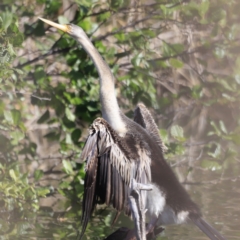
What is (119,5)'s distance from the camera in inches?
242

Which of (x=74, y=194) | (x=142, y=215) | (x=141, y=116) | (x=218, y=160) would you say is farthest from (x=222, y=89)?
(x=142, y=215)

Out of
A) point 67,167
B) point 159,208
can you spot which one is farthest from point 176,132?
point 159,208

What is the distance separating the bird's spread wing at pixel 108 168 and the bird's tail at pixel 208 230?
47cm

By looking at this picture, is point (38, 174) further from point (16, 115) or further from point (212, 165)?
point (212, 165)

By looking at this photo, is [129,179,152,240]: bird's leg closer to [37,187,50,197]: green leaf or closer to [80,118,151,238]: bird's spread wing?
[80,118,151,238]: bird's spread wing

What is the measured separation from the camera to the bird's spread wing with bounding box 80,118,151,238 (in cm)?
473

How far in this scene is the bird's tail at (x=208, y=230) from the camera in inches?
190

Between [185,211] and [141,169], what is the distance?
0.46 metres

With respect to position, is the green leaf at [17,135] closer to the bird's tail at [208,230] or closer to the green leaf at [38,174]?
the green leaf at [38,174]

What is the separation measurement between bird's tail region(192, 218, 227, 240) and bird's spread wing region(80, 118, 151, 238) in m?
0.47

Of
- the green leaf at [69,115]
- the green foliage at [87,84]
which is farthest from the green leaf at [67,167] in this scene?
the green leaf at [69,115]

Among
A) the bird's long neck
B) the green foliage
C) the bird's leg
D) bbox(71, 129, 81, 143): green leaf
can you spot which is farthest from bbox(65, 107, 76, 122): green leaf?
the bird's leg

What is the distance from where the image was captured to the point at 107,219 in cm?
627

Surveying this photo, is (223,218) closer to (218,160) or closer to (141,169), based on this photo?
(218,160)
